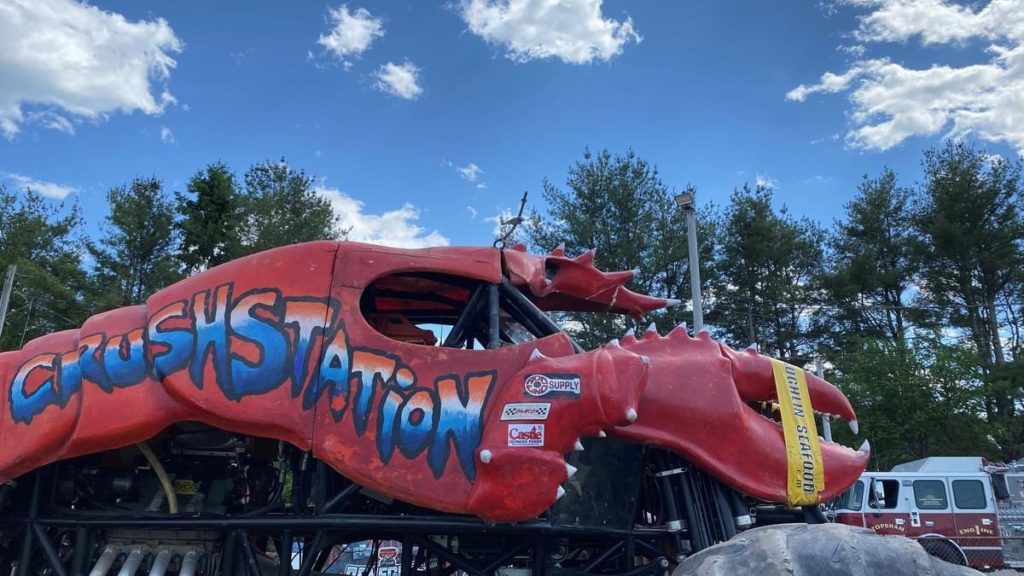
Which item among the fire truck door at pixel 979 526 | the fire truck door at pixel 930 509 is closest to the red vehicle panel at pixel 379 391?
the fire truck door at pixel 930 509

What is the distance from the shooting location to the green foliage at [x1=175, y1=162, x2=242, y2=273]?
3058 centimetres

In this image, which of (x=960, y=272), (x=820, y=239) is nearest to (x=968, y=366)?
(x=960, y=272)

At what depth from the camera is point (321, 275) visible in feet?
17.1

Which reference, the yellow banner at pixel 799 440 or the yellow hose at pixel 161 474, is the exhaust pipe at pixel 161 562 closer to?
the yellow hose at pixel 161 474

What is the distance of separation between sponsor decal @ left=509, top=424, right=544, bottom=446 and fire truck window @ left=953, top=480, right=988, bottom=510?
14.9 metres

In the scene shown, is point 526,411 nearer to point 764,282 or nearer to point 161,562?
point 161,562

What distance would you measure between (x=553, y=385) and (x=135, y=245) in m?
33.2

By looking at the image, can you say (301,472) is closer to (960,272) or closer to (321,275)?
(321,275)

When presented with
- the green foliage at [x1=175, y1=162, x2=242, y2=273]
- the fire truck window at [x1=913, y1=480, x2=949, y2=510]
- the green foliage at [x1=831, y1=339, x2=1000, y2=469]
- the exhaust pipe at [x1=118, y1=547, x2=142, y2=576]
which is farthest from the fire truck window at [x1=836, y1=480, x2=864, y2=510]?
the green foliage at [x1=175, y1=162, x2=242, y2=273]

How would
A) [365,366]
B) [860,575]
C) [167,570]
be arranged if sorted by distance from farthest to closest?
[167,570], [365,366], [860,575]

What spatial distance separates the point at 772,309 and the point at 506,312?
3047 cm

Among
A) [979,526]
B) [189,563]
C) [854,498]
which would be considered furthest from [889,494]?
[189,563]

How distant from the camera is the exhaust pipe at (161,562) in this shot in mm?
5547

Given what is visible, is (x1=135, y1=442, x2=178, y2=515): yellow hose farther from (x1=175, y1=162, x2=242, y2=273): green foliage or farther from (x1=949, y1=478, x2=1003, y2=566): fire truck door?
(x1=175, y1=162, x2=242, y2=273): green foliage
